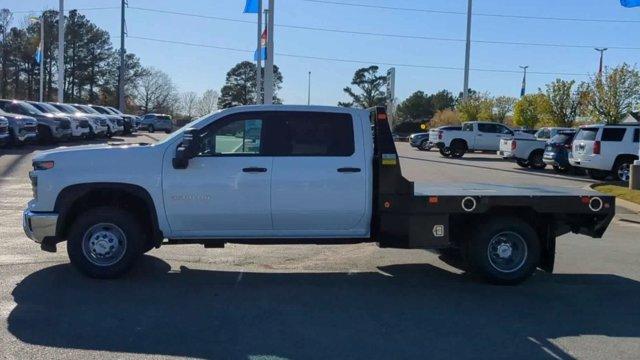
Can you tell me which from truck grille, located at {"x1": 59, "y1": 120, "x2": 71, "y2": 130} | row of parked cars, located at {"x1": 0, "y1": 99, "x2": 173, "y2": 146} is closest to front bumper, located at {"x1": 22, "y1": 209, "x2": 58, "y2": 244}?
row of parked cars, located at {"x1": 0, "y1": 99, "x2": 173, "y2": 146}

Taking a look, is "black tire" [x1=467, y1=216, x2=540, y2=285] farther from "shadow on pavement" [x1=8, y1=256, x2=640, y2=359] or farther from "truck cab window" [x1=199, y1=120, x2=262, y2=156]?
"truck cab window" [x1=199, y1=120, x2=262, y2=156]

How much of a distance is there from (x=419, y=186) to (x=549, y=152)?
17.4m

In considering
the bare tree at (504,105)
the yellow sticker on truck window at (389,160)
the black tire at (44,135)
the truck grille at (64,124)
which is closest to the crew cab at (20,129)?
the black tire at (44,135)

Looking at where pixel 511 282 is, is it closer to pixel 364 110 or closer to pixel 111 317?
pixel 364 110

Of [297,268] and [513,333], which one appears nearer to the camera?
[513,333]

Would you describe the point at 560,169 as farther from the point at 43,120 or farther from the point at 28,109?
the point at 28,109

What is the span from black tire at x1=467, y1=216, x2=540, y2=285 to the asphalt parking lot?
0.58 ft

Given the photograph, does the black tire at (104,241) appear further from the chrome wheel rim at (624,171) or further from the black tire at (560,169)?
the black tire at (560,169)

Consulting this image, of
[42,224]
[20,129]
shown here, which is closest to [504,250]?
[42,224]

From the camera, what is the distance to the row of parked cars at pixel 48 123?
23500 millimetres

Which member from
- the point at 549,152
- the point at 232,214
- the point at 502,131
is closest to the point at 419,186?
the point at 232,214

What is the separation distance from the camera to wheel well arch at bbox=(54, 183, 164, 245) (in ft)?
23.1

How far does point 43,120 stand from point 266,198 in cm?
2237

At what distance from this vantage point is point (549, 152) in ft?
80.0
